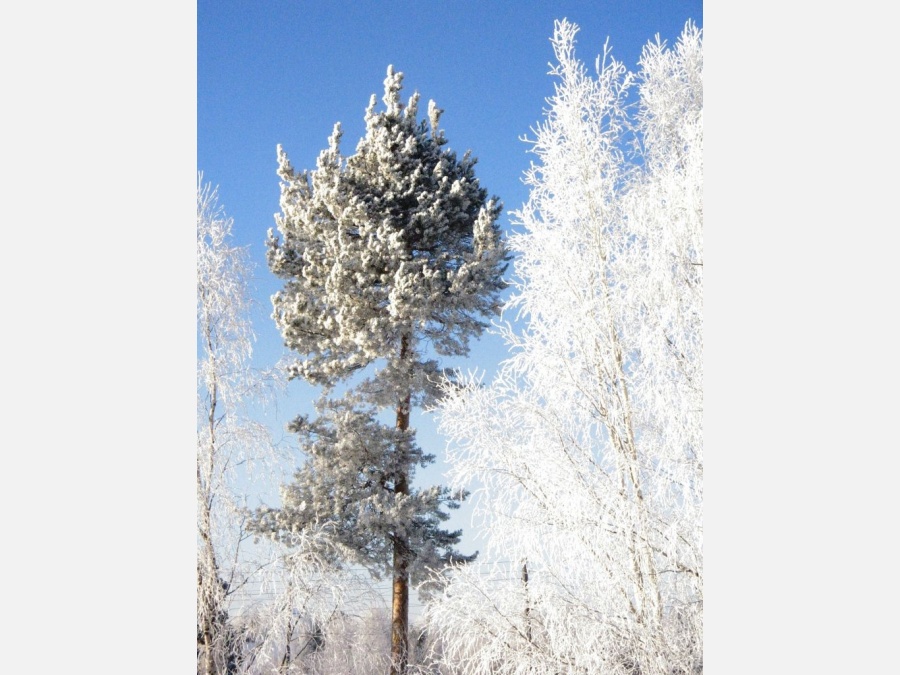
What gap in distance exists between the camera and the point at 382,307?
588 centimetres

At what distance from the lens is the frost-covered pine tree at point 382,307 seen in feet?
18.4

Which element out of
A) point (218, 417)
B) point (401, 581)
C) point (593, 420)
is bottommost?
point (401, 581)

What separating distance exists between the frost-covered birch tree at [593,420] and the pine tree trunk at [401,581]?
1.78 meters

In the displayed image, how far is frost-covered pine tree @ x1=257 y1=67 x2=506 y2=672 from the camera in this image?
5602 mm

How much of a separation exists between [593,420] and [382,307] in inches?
109

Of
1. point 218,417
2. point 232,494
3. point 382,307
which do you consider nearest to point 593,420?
point 232,494

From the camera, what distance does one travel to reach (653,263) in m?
3.41

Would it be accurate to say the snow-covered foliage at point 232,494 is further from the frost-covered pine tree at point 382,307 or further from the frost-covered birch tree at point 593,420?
the frost-covered birch tree at point 593,420

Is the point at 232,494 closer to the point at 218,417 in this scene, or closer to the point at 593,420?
the point at 218,417

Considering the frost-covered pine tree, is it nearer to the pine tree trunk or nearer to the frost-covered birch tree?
the pine tree trunk

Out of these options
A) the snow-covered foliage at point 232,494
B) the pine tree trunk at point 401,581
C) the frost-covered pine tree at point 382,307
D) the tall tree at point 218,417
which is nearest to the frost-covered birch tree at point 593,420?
the snow-covered foliage at point 232,494
